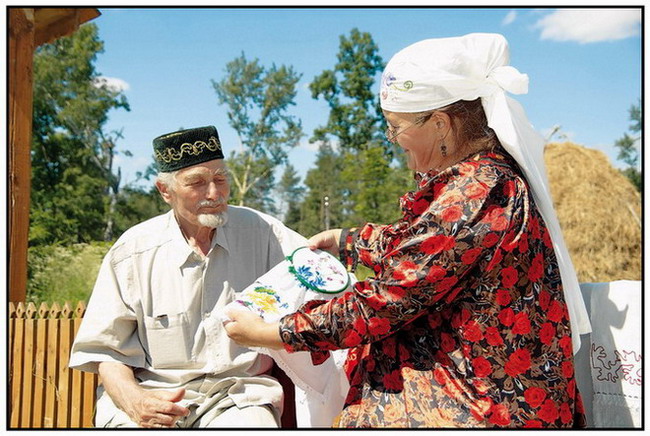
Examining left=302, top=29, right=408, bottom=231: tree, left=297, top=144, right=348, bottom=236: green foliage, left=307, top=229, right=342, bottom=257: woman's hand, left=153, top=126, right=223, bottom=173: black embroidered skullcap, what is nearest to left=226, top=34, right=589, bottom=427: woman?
left=307, top=229, right=342, bottom=257: woman's hand

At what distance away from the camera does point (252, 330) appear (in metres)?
2.10

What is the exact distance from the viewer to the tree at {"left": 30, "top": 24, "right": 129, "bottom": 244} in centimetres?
2156

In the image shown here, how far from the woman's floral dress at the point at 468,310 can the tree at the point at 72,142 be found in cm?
2005

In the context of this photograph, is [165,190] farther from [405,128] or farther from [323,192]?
[323,192]

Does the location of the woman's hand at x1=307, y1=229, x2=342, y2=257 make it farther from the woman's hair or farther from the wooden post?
the wooden post

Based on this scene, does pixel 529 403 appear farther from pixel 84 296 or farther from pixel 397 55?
pixel 84 296

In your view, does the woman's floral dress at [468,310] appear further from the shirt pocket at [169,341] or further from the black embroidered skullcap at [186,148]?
the black embroidered skullcap at [186,148]

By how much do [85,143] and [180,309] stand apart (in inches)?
919

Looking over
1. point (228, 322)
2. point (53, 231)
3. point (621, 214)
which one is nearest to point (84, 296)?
point (53, 231)

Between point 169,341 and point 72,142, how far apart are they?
74.5ft

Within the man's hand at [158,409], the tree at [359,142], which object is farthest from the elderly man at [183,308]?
the tree at [359,142]

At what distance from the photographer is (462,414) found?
1.87 meters

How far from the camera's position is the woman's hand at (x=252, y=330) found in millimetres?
2007

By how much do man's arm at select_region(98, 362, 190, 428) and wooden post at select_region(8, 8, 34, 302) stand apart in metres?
2.62
